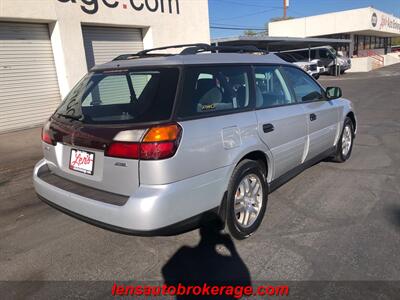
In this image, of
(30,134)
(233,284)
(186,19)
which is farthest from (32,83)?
(233,284)

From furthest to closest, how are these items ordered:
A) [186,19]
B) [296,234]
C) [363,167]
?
[186,19] → [363,167] → [296,234]

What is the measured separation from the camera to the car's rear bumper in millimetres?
2625

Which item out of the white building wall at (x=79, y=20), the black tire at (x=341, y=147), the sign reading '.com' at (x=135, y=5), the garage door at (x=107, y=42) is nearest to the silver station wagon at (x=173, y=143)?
the black tire at (x=341, y=147)

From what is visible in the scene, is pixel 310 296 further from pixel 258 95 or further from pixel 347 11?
pixel 347 11

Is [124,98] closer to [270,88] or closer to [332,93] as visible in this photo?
[270,88]

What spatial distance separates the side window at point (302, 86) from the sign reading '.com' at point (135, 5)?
8142 mm

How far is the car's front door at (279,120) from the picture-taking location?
361cm

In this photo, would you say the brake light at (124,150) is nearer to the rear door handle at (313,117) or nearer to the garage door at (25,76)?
the rear door handle at (313,117)

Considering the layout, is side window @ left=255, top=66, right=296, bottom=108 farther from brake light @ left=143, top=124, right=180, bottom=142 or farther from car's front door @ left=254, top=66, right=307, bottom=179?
brake light @ left=143, top=124, right=180, bottom=142

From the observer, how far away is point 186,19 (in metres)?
14.2

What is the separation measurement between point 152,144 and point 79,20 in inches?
368

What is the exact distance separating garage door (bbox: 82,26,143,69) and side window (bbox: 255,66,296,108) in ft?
28.7

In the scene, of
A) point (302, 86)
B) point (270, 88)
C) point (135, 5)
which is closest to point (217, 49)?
point (270, 88)

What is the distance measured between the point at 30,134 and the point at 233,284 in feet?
26.8
